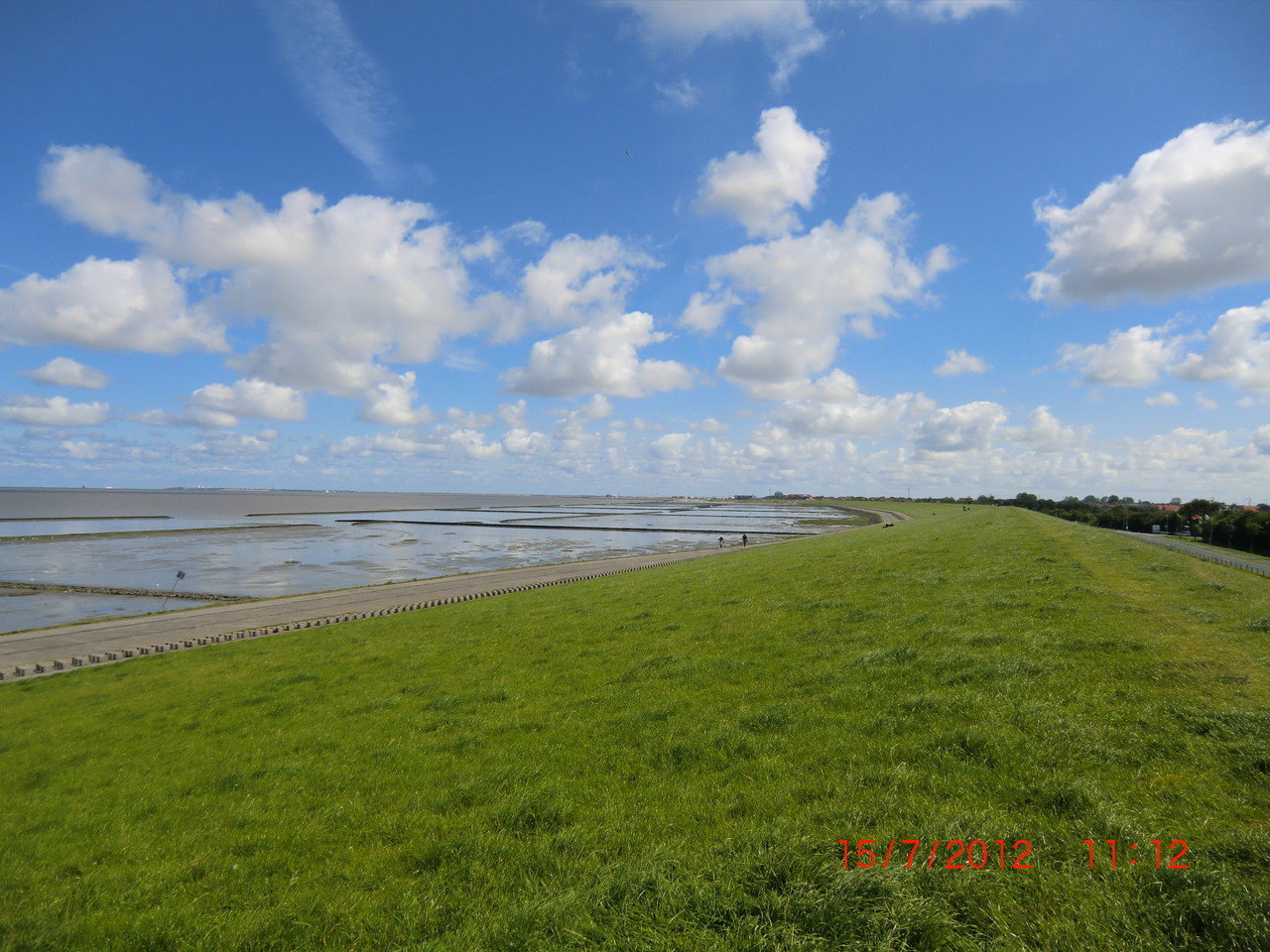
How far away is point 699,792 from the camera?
776cm

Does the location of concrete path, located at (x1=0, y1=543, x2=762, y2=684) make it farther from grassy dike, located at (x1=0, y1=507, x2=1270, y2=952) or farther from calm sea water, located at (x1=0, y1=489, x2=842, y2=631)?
grassy dike, located at (x1=0, y1=507, x2=1270, y2=952)

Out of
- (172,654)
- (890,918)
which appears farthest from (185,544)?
(890,918)

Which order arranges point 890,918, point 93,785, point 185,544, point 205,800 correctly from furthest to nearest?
point 185,544 < point 93,785 < point 205,800 < point 890,918

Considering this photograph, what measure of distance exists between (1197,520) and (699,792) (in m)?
126

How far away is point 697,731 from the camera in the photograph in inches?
380

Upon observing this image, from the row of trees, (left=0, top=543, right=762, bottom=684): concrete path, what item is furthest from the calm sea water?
the row of trees

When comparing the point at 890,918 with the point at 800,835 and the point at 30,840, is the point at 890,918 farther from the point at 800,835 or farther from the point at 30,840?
the point at 30,840

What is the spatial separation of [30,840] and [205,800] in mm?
2208

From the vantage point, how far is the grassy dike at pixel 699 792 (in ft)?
17.0
